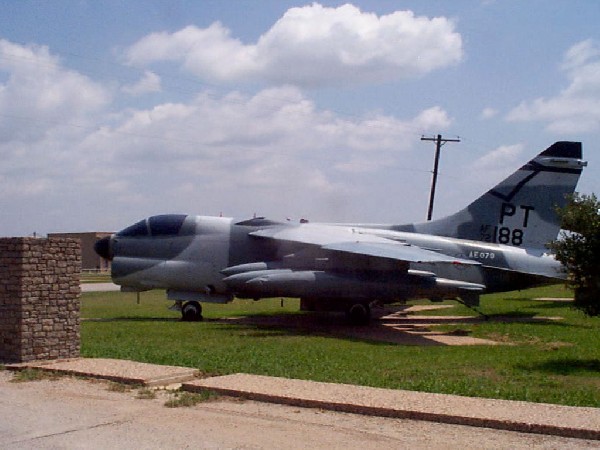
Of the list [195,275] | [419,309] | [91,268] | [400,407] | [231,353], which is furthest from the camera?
[91,268]

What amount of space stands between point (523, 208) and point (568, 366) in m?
10.7

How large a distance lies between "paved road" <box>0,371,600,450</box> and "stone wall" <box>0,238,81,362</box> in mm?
2997

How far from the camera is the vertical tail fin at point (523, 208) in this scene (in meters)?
21.9

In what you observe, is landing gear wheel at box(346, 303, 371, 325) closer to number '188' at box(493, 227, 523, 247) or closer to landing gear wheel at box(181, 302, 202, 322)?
landing gear wheel at box(181, 302, 202, 322)

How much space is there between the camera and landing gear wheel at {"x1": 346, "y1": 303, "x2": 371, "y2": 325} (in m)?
20.1

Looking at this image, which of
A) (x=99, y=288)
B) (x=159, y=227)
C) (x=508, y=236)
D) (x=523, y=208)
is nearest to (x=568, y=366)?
(x=508, y=236)

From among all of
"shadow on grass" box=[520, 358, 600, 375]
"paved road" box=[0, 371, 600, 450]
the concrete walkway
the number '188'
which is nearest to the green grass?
"shadow on grass" box=[520, 358, 600, 375]

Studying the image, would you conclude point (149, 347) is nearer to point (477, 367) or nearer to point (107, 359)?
point (107, 359)

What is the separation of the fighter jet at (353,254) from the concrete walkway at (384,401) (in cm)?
861

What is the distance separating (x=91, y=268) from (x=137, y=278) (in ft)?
223

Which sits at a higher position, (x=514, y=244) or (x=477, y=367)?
(x=514, y=244)

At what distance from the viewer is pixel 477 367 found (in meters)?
12.1

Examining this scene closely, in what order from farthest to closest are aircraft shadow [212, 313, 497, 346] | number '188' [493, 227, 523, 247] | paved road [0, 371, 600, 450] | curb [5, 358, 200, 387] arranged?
number '188' [493, 227, 523, 247] < aircraft shadow [212, 313, 497, 346] < curb [5, 358, 200, 387] < paved road [0, 371, 600, 450]

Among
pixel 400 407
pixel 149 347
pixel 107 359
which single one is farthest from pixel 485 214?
pixel 400 407
